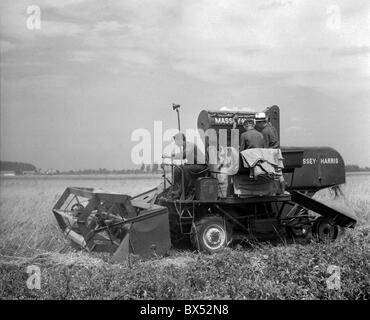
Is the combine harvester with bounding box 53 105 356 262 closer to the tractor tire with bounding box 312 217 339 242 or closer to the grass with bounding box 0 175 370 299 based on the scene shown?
the tractor tire with bounding box 312 217 339 242

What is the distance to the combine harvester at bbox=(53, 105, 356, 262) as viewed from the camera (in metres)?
8.99

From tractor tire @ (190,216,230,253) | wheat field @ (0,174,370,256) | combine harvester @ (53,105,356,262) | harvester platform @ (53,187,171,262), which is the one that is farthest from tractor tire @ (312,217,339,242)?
harvester platform @ (53,187,171,262)

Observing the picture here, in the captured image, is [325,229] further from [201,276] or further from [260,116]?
[201,276]

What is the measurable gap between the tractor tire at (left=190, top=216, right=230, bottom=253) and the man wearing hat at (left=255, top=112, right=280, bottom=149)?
1.75 metres

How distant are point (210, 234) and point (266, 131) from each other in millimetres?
2279

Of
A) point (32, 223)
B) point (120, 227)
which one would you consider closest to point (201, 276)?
point (120, 227)

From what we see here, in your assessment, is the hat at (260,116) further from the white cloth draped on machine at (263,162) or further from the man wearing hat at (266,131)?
the white cloth draped on machine at (263,162)

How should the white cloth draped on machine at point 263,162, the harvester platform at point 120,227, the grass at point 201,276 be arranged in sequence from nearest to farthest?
the grass at point 201,276, the harvester platform at point 120,227, the white cloth draped on machine at point 263,162

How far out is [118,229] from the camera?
31.1ft

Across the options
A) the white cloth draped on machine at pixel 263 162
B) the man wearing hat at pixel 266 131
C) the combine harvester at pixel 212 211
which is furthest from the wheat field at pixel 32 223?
the white cloth draped on machine at pixel 263 162

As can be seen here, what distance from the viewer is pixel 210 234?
31.8ft

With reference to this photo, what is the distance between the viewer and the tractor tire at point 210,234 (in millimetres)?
9578
